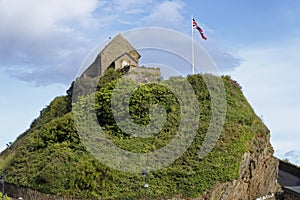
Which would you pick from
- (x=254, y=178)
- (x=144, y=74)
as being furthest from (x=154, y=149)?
(x=144, y=74)

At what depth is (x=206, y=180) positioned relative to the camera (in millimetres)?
25062

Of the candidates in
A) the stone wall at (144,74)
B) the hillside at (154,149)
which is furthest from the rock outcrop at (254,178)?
the stone wall at (144,74)

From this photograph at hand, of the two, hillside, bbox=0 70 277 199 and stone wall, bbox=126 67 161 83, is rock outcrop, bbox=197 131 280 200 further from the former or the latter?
stone wall, bbox=126 67 161 83

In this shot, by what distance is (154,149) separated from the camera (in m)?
27.7

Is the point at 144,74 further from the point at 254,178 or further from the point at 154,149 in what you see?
the point at 254,178

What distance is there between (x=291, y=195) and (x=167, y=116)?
364 inches

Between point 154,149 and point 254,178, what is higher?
point 154,149

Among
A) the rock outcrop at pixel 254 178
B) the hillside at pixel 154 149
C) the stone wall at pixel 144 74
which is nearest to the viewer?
the hillside at pixel 154 149

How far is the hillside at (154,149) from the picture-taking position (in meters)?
24.9

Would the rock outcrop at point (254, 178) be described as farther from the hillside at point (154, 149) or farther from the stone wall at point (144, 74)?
the stone wall at point (144, 74)

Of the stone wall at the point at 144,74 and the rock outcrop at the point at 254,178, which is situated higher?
the stone wall at the point at 144,74

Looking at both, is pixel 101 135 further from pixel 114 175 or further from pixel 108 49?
pixel 108 49

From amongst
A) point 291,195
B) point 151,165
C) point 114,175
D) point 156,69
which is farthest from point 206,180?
point 156,69

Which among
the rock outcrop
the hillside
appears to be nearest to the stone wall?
the hillside
